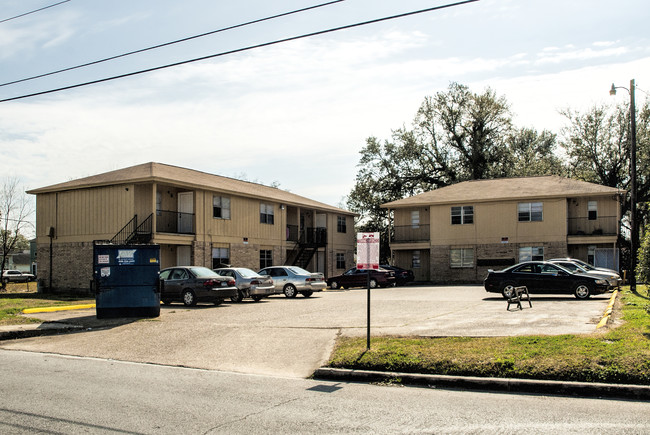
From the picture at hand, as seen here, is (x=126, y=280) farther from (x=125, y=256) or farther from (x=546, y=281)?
(x=546, y=281)

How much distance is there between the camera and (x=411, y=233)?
4222 cm

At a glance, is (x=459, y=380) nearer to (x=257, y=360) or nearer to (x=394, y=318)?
(x=257, y=360)

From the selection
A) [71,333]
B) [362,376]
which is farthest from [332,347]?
[71,333]

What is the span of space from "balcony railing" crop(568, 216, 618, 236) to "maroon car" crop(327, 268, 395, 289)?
38.8 feet

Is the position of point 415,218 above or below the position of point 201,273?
above

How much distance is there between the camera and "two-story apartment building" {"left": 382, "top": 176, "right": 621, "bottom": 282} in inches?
1417

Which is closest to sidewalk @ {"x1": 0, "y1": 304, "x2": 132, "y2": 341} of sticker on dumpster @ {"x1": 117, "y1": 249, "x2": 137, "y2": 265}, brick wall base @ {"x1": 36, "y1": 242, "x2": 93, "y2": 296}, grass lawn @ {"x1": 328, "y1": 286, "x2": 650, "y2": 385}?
sticker on dumpster @ {"x1": 117, "y1": 249, "x2": 137, "y2": 265}

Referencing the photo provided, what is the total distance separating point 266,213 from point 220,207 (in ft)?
14.8

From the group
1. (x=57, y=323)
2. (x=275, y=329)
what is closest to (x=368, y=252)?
(x=275, y=329)

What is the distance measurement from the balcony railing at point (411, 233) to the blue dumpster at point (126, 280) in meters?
26.0

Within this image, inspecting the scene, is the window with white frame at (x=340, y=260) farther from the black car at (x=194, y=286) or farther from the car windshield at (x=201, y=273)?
the car windshield at (x=201, y=273)

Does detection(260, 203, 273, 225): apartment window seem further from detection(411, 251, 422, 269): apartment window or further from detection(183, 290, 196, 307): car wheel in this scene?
detection(183, 290, 196, 307): car wheel

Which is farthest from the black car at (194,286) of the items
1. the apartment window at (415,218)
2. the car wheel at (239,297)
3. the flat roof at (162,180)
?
the apartment window at (415,218)

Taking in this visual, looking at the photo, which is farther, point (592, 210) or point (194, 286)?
point (592, 210)
